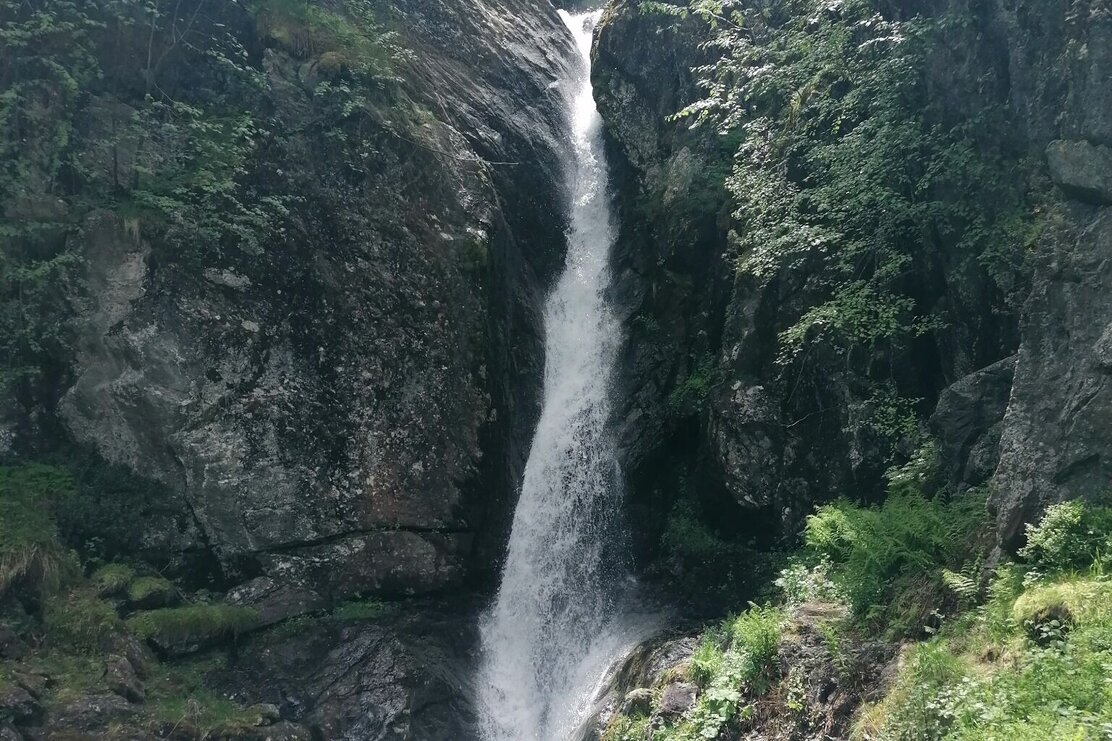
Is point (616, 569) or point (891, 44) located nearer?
point (891, 44)

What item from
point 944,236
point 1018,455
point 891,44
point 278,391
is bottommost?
point 278,391

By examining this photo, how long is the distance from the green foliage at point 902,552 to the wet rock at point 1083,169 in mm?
3080

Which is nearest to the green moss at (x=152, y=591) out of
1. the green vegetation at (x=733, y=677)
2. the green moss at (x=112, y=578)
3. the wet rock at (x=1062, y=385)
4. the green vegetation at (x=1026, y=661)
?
the green moss at (x=112, y=578)

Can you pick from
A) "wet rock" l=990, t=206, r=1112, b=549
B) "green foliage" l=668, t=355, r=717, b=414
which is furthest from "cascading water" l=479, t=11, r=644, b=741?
"wet rock" l=990, t=206, r=1112, b=549

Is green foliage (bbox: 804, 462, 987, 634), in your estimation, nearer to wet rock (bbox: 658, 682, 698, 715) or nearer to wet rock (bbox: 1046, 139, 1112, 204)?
wet rock (bbox: 658, 682, 698, 715)

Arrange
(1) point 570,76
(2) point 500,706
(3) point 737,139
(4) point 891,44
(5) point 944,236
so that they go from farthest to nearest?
(1) point 570,76, (3) point 737,139, (2) point 500,706, (4) point 891,44, (5) point 944,236

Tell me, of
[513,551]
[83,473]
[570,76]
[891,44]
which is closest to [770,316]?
[891,44]

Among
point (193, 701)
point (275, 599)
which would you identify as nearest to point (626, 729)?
point (193, 701)

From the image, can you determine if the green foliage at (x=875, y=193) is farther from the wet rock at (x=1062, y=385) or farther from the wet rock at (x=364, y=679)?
the wet rock at (x=364, y=679)

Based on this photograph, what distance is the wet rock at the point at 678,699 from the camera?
8039 millimetres

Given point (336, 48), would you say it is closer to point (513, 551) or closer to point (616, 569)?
point (513, 551)

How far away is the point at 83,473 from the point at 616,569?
8.95 metres

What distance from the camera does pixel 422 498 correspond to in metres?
12.6

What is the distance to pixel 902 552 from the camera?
717cm
